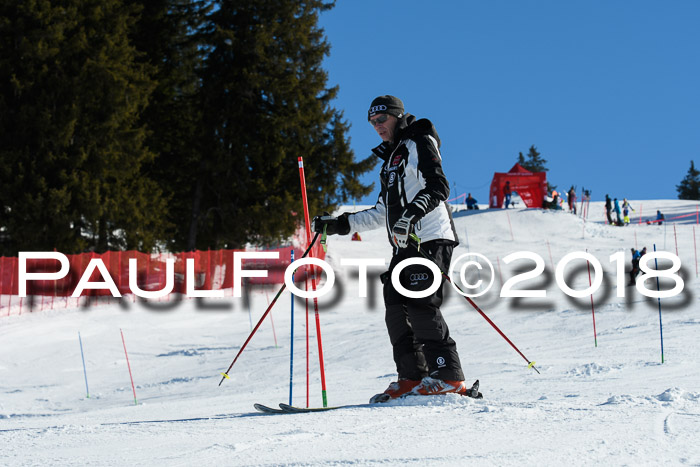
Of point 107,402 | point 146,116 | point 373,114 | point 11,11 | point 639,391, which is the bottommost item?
point 107,402

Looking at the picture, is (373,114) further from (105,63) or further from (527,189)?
(527,189)

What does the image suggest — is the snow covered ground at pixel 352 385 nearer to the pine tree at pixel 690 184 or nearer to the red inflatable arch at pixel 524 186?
the red inflatable arch at pixel 524 186

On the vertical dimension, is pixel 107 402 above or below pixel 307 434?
below

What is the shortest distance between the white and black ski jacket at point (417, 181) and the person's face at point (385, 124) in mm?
46

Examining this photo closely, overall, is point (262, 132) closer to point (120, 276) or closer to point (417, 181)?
point (120, 276)

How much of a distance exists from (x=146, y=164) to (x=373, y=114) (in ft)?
78.5

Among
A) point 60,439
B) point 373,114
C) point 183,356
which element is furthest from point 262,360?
point 60,439

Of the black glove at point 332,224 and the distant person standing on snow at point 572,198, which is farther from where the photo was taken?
the distant person standing on snow at point 572,198

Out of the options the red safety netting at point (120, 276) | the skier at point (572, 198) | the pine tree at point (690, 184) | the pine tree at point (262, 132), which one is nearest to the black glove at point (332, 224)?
the red safety netting at point (120, 276)

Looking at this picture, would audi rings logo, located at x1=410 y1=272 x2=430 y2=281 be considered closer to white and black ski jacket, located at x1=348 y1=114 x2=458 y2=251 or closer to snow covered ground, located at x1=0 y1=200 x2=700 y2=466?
white and black ski jacket, located at x1=348 y1=114 x2=458 y2=251

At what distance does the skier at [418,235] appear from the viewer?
460 centimetres

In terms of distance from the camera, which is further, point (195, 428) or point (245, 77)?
point (245, 77)

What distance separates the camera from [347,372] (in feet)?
27.7

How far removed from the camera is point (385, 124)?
16.4 feet
